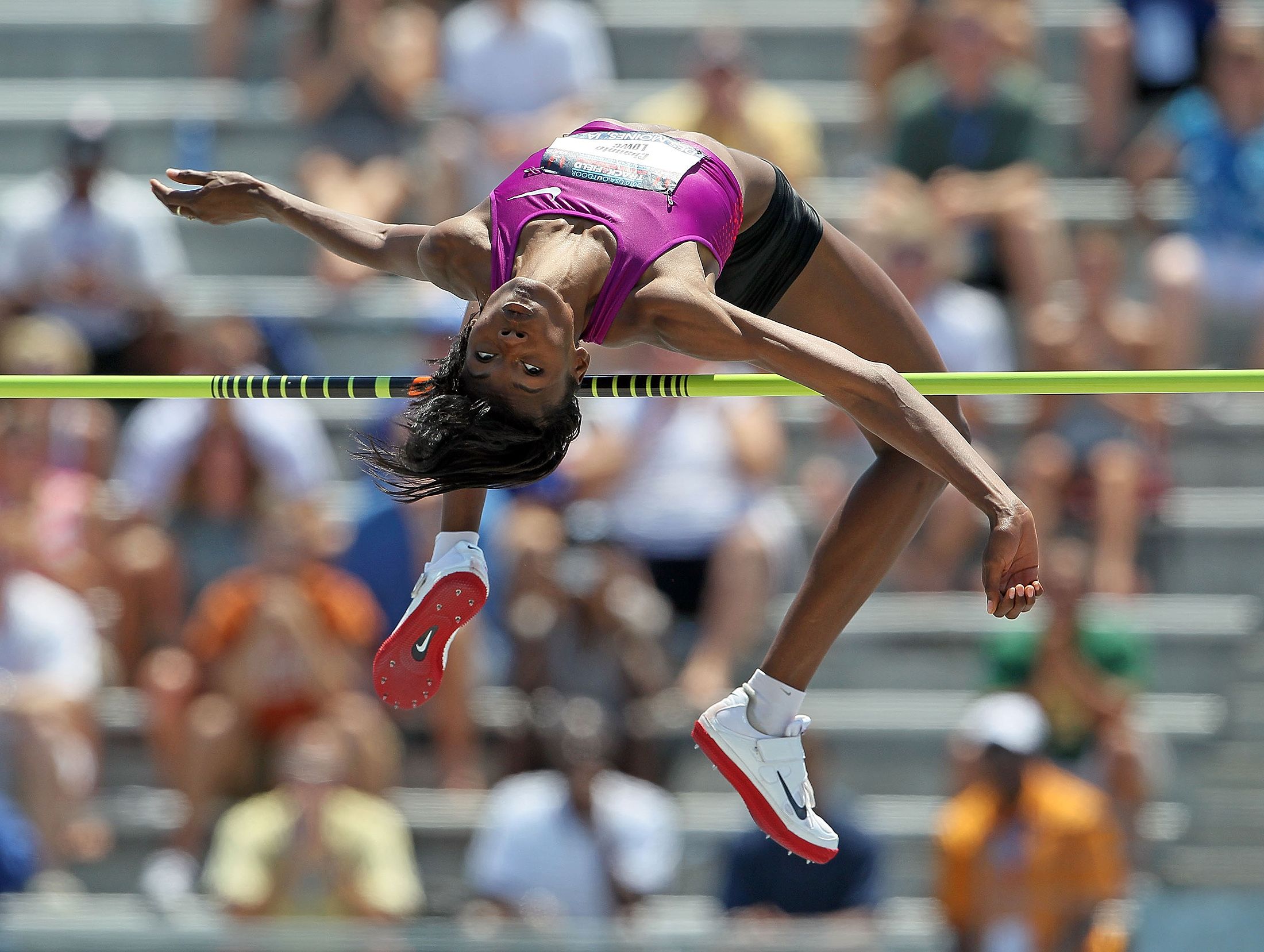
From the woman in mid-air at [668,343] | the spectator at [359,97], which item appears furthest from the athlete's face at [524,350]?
the spectator at [359,97]

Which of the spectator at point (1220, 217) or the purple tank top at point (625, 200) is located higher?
the purple tank top at point (625, 200)

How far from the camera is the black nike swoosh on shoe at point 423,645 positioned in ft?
16.5

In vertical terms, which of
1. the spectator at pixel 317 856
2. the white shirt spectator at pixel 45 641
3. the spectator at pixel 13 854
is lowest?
the spectator at pixel 13 854

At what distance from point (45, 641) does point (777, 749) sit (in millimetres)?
3783

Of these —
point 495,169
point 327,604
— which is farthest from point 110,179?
point 327,604

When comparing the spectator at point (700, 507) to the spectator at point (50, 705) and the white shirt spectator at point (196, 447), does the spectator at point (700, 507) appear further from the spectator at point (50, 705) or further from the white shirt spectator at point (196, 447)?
the spectator at point (50, 705)

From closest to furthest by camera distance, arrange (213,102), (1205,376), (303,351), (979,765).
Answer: (1205,376) → (979,765) → (303,351) → (213,102)

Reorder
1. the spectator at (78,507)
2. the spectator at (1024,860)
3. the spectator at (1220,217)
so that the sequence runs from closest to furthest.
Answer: the spectator at (1024,860) → the spectator at (78,507) → the spectator at (1220,217)

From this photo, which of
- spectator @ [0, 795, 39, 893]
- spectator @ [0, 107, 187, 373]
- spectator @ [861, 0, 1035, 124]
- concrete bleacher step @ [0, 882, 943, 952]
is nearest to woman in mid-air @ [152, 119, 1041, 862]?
concrete bleacher step @ [0, 882, 943, 952]

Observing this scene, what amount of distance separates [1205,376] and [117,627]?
4775 millimetres

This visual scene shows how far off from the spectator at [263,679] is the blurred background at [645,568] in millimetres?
16

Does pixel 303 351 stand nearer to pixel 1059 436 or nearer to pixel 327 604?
pixel 327 604

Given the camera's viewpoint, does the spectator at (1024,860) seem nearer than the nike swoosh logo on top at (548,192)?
No

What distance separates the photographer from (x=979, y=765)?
723 centimetres
